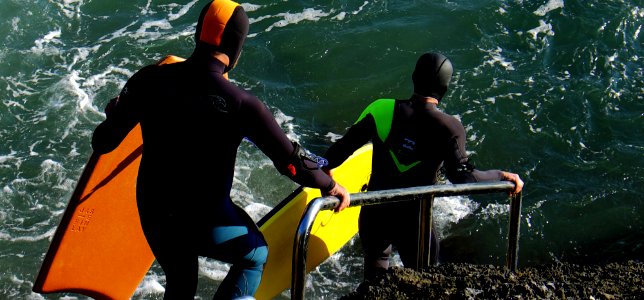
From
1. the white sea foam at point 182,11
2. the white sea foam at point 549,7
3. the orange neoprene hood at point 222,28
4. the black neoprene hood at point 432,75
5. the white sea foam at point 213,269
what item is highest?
the orange neoprene hood at point 222,28

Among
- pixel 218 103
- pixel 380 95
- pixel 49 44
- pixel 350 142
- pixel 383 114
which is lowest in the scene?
pixel 380 95

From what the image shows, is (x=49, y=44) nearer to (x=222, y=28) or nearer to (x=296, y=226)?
(x=296, y=226)

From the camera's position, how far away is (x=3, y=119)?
9.15 m

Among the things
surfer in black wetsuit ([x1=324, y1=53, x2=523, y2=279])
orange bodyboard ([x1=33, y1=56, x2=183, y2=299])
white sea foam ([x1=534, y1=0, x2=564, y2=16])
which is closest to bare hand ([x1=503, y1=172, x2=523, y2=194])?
surfer in black wetsuit ([x1=324, y1=53, x2=523, y2=279])

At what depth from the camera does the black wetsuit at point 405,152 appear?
4426 mm

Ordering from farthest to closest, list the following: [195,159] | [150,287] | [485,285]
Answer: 1. [150,287]
2. [485,285]
3. [195,159]

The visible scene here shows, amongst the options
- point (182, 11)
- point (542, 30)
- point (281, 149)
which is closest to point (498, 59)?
point (542, 30)

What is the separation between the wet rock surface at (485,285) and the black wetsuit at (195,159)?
1.93ft

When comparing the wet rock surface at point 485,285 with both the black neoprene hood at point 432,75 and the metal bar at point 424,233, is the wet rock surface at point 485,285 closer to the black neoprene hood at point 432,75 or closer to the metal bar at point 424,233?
the metal bar at point 424,233

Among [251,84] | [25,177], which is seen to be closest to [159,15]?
[251,84]

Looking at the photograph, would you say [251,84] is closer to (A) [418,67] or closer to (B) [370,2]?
Result: (B) [370,2]

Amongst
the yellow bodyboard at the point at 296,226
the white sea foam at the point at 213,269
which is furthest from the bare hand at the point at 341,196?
the white sea foam at the point at 213,269

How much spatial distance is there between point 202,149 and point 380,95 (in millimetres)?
6059

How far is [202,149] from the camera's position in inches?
145
